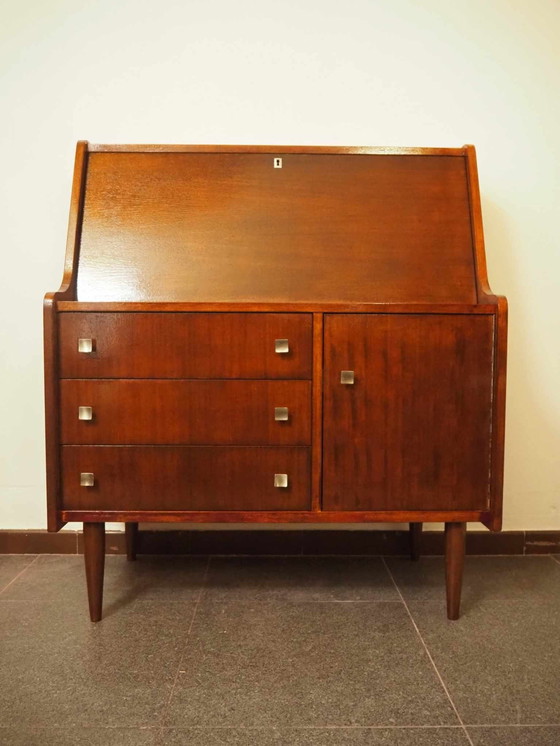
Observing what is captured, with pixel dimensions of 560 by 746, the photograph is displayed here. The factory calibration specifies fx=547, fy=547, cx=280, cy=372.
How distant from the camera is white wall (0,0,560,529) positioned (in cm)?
191

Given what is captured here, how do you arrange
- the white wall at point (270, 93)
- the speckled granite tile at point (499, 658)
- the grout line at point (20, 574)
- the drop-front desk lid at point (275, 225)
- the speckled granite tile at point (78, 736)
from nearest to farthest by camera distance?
the speckled granite tile at point (78, 736) → the speckled granite tile at point (499, 658) → the drop-front desk lid at point (275, 225) → the grout line at point (20, 574) → the white wall at point (270, 93)

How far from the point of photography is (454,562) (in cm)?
152

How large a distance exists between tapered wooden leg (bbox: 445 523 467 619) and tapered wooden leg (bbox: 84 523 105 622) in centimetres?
97

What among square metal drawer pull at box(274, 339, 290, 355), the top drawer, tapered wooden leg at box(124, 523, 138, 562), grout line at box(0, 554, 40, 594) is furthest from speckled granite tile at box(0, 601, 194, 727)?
A: square metal drawer pull at box(274, 339, 290, 355)

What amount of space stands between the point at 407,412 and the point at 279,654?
0.70 m

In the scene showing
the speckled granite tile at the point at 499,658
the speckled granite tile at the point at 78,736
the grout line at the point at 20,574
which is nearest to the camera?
the speckled granite tile at the point at 78,736

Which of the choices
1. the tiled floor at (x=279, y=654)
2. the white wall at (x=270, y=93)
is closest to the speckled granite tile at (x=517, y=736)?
the tiled floor at (x=279, y=654)

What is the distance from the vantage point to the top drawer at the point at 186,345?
56.7 inches

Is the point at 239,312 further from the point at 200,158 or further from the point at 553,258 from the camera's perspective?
the point at 553,258

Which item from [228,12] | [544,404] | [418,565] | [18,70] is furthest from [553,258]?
[18,70]

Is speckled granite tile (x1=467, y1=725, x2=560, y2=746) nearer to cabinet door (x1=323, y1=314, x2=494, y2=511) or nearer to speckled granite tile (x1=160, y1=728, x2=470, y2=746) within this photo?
speckled granite tile (x1=160, y1=728, x2=470, y2=746)

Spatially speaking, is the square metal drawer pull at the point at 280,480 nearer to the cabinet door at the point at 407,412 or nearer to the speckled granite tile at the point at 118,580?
the cabinet door at the point at 407,412

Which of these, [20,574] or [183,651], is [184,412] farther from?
[20,574]

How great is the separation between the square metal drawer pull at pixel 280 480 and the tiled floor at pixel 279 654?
0.40 metres
